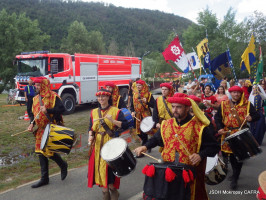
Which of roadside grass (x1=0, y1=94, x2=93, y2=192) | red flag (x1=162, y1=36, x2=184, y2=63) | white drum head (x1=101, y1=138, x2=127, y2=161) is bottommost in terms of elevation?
roadside grass (x1=0, y1=94, x2=93, y2=192)

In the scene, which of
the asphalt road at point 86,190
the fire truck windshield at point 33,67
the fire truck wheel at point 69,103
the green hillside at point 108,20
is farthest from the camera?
the green hillside at point 108,20

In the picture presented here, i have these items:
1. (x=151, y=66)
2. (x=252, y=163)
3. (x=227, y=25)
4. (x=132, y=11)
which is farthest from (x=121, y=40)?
(x=252, y=163)

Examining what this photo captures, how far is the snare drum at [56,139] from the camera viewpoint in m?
4.30

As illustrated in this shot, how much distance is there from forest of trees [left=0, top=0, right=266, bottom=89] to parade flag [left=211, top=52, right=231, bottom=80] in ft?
8.95

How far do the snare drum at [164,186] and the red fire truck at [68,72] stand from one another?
33.6ft

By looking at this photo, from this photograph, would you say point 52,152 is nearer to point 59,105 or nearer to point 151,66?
point 59,105

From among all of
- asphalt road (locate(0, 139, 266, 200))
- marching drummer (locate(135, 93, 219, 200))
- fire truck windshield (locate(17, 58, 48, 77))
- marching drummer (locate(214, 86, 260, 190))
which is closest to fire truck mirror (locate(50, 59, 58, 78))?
fire truck windshield (locate(17, 58, 48, 77))

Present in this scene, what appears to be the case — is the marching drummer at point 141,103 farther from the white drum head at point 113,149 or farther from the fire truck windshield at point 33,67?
the fire truck windshield at point 33,67

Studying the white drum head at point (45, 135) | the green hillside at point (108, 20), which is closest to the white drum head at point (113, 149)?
the white drum head at point (45, 135)

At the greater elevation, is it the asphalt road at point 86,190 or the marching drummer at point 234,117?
the marching drummer at point 234,117

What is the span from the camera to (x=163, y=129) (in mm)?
3016

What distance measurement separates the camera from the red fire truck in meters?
12.2

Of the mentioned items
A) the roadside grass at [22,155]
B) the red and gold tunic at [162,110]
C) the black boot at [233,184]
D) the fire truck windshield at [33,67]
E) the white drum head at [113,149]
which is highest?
the fire truck windshield at [33,67]

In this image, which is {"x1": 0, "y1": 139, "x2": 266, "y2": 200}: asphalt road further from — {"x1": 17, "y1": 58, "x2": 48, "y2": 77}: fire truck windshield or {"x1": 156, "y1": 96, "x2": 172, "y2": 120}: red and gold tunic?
{"x1": 17, "y1": 58, "x2": 48, "y2": 77}: fire truck windshield
